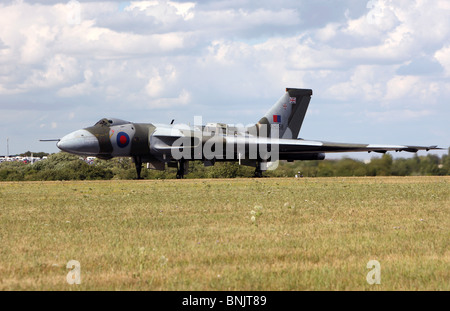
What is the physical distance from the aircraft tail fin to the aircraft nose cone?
12934 millimetres

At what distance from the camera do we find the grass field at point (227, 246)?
24.1 feet

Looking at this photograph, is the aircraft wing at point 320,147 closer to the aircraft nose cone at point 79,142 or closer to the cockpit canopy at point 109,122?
the cockpit canopy at point 109,122

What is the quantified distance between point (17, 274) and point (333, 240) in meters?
4.95

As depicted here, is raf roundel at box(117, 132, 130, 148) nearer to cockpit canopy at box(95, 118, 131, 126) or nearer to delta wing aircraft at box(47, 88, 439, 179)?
delta wing aircraft at box(47, 88, 439, 179)

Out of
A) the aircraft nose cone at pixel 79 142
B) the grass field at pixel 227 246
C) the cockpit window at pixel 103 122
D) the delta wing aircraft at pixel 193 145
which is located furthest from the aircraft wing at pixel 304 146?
the grass field at pixel 227 246

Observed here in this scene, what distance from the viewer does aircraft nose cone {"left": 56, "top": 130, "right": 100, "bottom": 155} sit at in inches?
1314

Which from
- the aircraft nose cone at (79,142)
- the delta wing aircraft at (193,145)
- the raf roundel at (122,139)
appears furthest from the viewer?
Result: the raf roundel at (122,139)

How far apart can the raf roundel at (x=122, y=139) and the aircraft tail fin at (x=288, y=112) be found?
34.9 ft

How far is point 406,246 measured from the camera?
9375 mm

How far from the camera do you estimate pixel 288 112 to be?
42469 mm

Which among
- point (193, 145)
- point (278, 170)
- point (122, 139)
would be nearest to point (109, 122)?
point (122, 139)

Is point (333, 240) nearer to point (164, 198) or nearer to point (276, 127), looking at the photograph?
point (164, 198)

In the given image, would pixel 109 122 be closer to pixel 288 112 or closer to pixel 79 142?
pixel 79 142

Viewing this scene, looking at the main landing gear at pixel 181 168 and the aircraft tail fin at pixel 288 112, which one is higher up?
the aircraft tail fin at pixel 288 112
